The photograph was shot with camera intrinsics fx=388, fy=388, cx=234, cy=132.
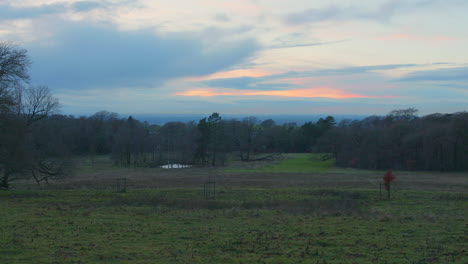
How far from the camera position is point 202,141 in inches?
2945

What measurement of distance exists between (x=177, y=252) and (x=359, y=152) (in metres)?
60.6

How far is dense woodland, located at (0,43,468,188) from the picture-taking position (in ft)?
86.1

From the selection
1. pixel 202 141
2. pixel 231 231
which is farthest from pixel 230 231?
pixel 202 141

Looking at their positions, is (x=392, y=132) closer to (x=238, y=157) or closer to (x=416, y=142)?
(x=416, y=142)

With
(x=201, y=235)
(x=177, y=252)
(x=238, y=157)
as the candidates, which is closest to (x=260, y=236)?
(x=201, y=235)

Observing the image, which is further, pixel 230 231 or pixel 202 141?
pixel 202 141

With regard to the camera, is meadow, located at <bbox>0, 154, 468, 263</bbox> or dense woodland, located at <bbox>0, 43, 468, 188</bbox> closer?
meadow, located at <bbox>0, 154, 468, 263</bbox>

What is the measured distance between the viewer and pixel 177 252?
1133cm

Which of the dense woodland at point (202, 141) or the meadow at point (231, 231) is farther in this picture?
the dense woodland at point (202, 141)

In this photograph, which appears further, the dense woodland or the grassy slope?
the dense woodland

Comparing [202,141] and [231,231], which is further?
[202,141]

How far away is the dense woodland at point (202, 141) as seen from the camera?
2625 centimetres

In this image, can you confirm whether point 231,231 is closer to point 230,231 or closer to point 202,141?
point 230,231

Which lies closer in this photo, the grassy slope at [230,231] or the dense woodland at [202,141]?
the grassy slope at [230,231]
